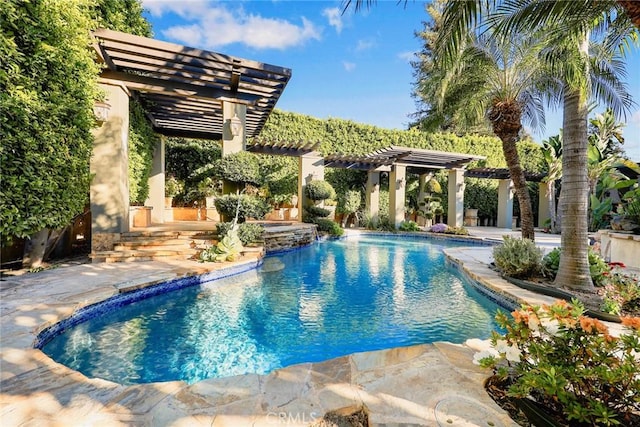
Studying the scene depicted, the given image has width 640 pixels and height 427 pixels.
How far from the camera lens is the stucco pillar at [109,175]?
22.9 ft

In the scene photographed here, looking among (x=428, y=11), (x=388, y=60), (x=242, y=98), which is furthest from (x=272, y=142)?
(x=428, y=11)

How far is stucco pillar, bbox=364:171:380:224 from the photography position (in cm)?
1592

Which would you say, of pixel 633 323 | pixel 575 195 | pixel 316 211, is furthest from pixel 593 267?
pixel 316 211

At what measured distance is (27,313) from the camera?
354 cm

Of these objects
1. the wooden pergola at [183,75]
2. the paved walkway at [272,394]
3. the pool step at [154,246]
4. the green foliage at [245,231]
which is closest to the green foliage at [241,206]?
the green foliage at [245,231]

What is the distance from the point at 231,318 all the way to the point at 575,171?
574 centimetres

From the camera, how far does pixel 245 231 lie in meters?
8.19

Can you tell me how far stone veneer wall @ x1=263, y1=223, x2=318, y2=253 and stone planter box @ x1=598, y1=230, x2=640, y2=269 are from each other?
870cm

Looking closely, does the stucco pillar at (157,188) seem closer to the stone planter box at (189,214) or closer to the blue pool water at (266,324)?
the stone planter box at (189,214)

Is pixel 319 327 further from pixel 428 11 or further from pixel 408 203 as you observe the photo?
pixel 428 11

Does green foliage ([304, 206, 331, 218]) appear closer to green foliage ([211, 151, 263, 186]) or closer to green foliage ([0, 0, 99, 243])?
green foliage ([211, 151, 263, 186])

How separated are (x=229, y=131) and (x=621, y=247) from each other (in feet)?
34.3

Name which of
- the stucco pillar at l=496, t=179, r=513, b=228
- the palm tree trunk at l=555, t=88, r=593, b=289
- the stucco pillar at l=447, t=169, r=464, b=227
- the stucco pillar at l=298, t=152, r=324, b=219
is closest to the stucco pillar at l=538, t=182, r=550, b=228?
the stucco pillar at l=496, t=179, r=513, b=228

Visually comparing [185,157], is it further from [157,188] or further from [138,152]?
[138,152]
